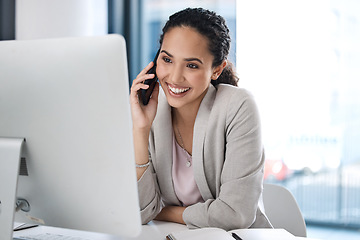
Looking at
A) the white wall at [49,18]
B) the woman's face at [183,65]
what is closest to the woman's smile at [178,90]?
the woman's face at [183,65]

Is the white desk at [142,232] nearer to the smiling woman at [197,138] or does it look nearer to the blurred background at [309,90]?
the smiling woman at [197,138]

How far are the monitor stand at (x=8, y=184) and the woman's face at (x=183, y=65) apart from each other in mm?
716

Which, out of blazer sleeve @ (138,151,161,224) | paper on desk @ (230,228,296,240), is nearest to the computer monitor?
paper on desk @ (230,228,296,240)

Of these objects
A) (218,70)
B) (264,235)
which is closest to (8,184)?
(264,235)

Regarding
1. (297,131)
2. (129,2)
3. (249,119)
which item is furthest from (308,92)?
(249,119)

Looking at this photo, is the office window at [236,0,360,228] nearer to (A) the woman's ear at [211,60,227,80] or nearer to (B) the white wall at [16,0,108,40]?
(B) the white wall at [16,0,108,40]

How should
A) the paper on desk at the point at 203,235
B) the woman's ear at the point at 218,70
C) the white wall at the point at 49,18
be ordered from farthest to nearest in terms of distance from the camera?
the white wall at the point at 49,18
the woman's ear at the point at 218,70
the paper on desk at the point at 203,235

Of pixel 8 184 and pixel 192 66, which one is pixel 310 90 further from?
pixel 8 184

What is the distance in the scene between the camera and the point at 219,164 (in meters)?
1.38

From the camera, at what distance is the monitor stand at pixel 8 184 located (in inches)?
30.3

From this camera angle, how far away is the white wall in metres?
2.72

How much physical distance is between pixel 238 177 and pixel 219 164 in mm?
103

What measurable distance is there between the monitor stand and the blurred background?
8.14 feet

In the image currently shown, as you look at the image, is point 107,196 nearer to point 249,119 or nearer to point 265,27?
point 249,119
